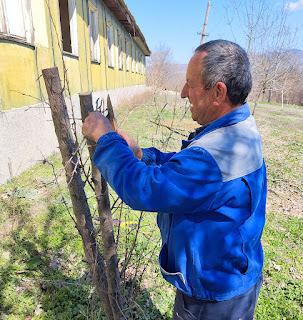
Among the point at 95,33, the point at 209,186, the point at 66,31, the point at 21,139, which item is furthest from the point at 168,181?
the point at 95,33

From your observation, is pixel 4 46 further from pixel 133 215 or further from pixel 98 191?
pixel 98 191

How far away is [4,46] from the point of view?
3992 mm

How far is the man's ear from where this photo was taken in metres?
1.10

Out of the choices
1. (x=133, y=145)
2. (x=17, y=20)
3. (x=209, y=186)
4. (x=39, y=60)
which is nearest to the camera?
(x=209, y=186)

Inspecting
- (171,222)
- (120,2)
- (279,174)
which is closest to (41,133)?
(171,222)

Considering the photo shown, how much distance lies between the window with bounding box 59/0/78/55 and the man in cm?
713

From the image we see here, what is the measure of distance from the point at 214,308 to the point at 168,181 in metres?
0.78

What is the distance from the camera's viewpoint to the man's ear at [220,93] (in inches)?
43.5

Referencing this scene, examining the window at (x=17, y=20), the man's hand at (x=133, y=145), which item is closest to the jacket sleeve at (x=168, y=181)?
the man's hand at (x=133, y=145)

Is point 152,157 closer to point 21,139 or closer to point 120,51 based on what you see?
point 21,139

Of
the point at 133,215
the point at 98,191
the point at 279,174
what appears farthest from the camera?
the point at 279,174

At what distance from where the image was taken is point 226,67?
1086mm

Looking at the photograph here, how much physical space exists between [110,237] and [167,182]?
0.70 metres

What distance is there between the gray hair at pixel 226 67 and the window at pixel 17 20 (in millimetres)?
4047
